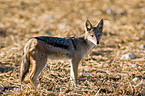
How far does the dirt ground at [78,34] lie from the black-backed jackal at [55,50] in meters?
0.43

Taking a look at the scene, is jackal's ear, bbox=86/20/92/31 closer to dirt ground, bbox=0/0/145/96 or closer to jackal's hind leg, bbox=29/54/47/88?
dirt ground, bbox=0/0/145/96

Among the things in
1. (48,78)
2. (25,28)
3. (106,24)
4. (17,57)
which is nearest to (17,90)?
(48,78)

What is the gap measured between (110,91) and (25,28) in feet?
19.3

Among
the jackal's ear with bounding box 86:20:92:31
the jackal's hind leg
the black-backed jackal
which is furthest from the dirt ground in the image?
the jackal's ear with bounding box 86:20:92:31

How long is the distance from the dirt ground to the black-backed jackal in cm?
43

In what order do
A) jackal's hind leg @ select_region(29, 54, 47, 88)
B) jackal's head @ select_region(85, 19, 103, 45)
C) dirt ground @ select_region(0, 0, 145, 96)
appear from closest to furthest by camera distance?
1. jackal's hind leg @ select_region(29, 54, 47, 88)
2. dirt ground @ select_region(0, 0, 145, 96)
3. jackal's head @ select_region(85, 19, 103, 45)

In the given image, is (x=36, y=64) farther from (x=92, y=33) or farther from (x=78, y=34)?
(x=78, y=34)

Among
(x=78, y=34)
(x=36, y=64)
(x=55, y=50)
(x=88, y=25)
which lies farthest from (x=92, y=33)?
(x=78, y=34)

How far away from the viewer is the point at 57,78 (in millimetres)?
5562

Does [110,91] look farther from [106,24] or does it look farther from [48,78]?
[106,24]

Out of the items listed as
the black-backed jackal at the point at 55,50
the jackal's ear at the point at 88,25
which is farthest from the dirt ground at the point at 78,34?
the jackal's ear at the point at 88,25

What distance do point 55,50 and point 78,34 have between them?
2.69m

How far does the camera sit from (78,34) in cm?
768

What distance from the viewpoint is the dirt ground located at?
515cm
